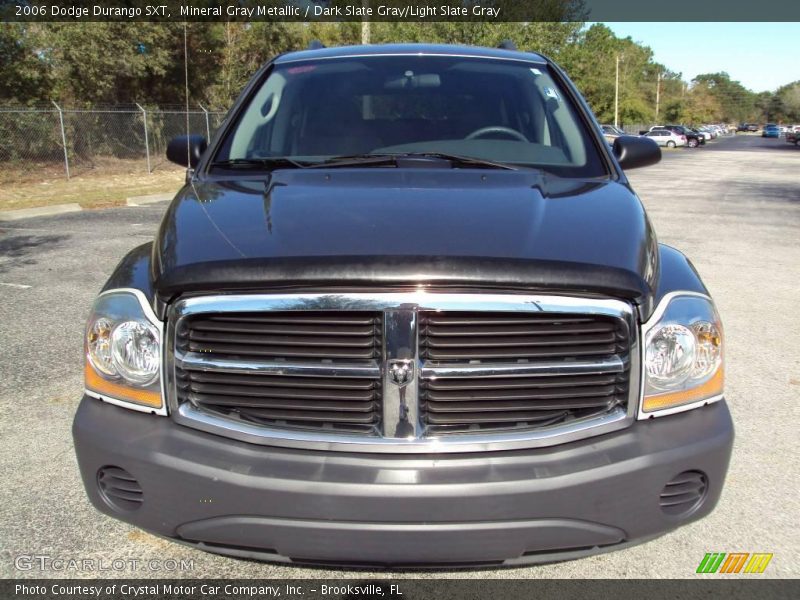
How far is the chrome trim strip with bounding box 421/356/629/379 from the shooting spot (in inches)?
78.3

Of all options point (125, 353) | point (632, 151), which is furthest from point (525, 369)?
point (632, 151)

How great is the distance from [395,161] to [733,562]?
79.8 inches

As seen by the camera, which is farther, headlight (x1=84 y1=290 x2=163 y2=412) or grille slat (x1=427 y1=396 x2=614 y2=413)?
headlight (x1=84 y1=290 x2=163 y2=412)

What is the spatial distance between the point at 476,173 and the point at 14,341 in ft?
12.8

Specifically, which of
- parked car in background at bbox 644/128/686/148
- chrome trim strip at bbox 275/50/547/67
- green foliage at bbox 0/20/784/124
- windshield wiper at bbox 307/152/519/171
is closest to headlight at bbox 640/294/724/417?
windshield wiper at bbox 307/152/519/171

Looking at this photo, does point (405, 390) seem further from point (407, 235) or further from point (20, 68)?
point (20, 68)

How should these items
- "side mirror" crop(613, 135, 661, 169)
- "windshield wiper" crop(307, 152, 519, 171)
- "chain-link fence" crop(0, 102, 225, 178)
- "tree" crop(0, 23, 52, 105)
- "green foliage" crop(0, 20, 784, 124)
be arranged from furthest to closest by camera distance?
"green foliage" crop(0, 20, 784, 124), "tree" crop(0, 23, 52, 105), "chain-link fence" crop(0, 102, 225, 178), "side mirror" crop(613, 135, 661, 169), "windshield wiper" crop(307, 152, 519, 171)

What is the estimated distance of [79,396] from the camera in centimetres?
408

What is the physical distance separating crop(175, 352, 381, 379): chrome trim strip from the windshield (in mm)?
1278

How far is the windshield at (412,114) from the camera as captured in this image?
3230mm

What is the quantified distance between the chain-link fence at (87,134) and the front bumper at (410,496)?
705 inches

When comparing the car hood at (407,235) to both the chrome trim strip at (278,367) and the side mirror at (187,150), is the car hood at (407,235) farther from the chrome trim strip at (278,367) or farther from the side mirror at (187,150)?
the side mirror at (187,150)

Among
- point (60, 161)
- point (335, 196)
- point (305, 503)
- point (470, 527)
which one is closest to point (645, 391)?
point (470, 527)

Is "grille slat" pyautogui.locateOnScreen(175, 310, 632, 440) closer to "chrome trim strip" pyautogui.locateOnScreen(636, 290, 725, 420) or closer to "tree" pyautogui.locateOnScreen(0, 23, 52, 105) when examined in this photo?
"chrome trim strip" pyautogui.locateOnScreen(636, 290, 725, 420)
